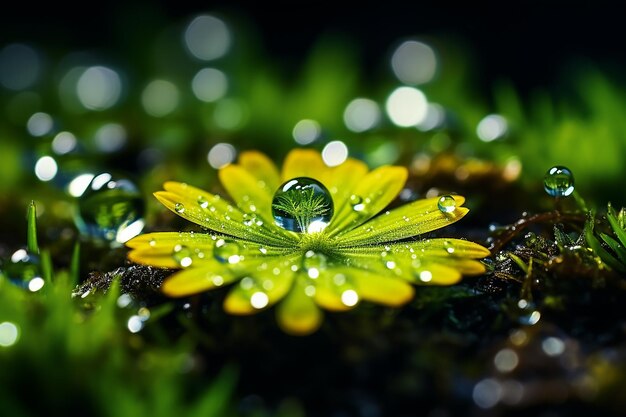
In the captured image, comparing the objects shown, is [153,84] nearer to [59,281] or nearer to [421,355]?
[59,281]

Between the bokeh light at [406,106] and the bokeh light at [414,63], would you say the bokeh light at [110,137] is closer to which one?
the bokeh light at [406,106]

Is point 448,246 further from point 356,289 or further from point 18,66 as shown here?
point 18,66

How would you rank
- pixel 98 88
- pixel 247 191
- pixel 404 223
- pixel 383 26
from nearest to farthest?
pixel 404 223 → pixel 247 191 → pixel 98 88 → pixel 383 26

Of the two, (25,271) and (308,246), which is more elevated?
(308,246)

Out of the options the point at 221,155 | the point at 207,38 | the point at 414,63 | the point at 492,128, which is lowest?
the point at 221,155

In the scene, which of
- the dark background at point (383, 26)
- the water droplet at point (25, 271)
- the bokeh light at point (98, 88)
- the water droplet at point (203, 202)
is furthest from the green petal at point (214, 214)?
the dark background at point (383, 26)

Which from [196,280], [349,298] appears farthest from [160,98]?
[349,298]

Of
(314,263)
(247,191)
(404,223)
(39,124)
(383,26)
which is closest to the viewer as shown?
(314,263)
